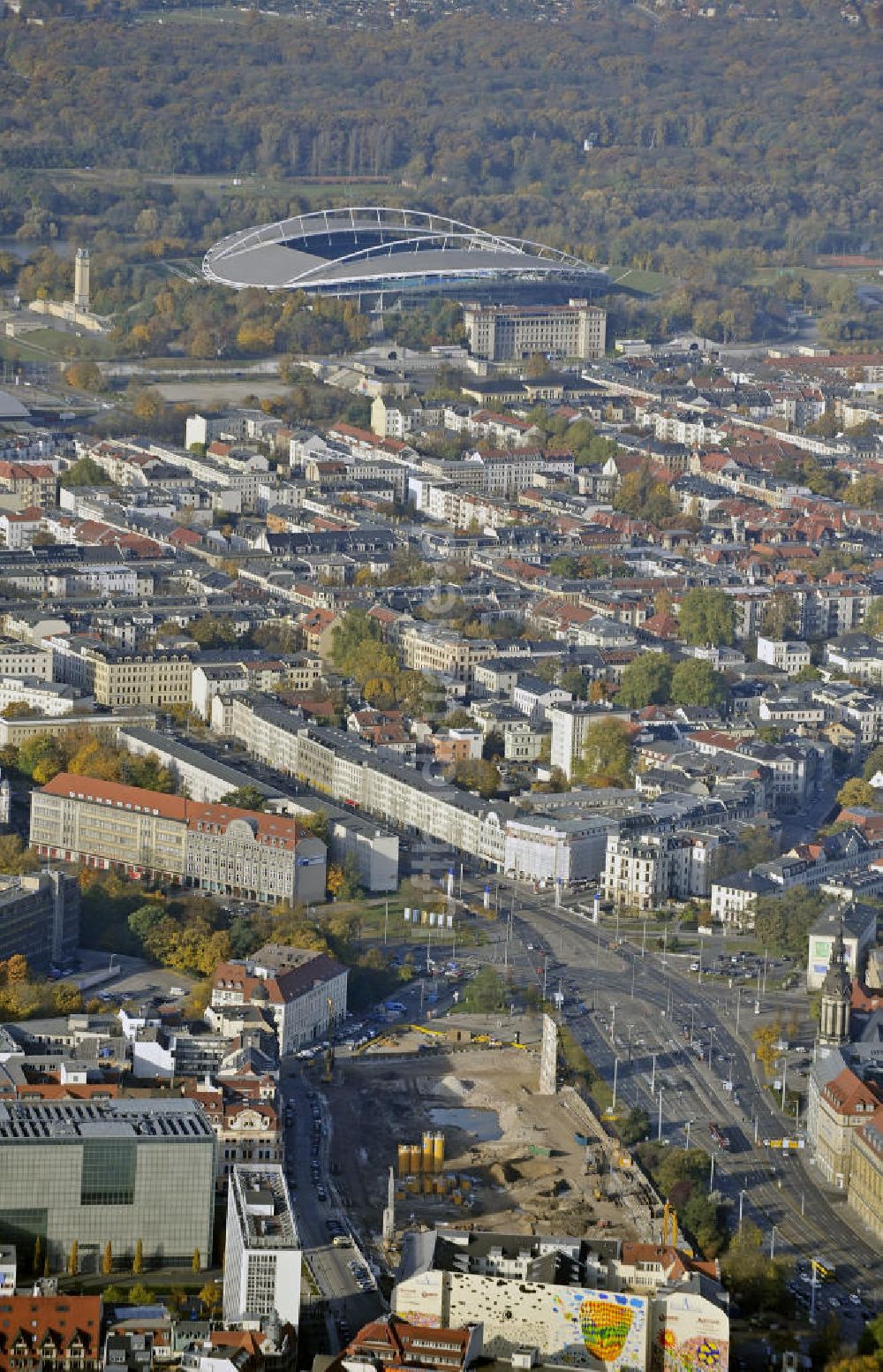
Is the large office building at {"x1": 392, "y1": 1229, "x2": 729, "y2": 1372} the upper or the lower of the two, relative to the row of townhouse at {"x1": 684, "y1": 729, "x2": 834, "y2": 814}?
upper

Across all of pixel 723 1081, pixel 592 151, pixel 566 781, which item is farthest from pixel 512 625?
pixel 592 151

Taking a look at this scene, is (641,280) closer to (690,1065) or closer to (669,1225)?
(690,1065)

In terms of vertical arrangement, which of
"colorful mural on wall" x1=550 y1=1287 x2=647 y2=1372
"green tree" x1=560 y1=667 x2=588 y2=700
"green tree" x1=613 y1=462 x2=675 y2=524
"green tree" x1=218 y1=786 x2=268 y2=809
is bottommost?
"green tree" x1=613 y1=462 x2=675 y2=524

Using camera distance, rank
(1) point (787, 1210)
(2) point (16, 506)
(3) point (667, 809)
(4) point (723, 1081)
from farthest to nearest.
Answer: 1. (2) point (16, 506)
2. (3) point (667, 809)
3. (4) point (723, 1081)
4. (1) point (787, 1210)

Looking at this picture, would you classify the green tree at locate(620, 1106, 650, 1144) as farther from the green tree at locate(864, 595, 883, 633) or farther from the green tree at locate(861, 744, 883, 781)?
the green tree at locate(864, 595, 883, 633)

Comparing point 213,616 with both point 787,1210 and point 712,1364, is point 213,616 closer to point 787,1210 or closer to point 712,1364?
point 787,1210

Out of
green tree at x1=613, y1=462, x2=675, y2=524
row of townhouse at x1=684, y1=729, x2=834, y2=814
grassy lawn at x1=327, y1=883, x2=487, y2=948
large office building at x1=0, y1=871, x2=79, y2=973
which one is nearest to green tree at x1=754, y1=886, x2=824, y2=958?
grassy lawn at x1=327, y1=883, x2=487, y2=948
